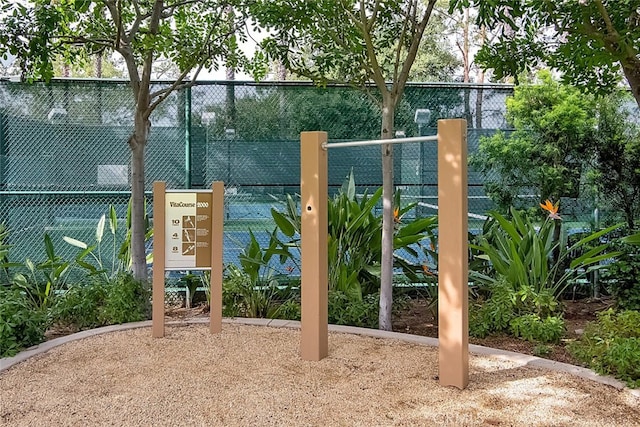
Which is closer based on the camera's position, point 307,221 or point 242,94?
point 307,221

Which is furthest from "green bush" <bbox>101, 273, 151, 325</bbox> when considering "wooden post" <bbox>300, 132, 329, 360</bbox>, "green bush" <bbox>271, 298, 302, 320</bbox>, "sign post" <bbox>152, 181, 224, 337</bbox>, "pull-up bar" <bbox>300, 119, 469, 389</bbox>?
"pull-up bar" <bbox>300, 119, 469, 389</bbox>

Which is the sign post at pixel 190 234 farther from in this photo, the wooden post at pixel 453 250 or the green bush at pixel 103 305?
the wooden post at pixel 453 250

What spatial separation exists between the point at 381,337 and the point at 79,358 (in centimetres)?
210

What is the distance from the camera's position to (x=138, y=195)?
510 centimetres

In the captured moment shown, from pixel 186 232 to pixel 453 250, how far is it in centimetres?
220

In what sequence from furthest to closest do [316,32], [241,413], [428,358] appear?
[316,32], [428,358], [241,413]

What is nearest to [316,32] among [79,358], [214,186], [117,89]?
[214,186]

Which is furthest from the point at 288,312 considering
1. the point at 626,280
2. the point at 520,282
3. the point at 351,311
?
the point at 626,280

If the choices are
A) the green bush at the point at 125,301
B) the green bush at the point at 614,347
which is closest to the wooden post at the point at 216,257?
the green bush at the point at 125,301

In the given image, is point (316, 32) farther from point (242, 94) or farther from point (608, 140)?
point (608, 140)

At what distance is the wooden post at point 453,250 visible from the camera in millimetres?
3326

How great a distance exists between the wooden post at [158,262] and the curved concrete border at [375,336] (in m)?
0.36

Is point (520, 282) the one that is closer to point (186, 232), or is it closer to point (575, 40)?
point (575, 40)

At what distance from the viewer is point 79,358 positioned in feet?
13.1
